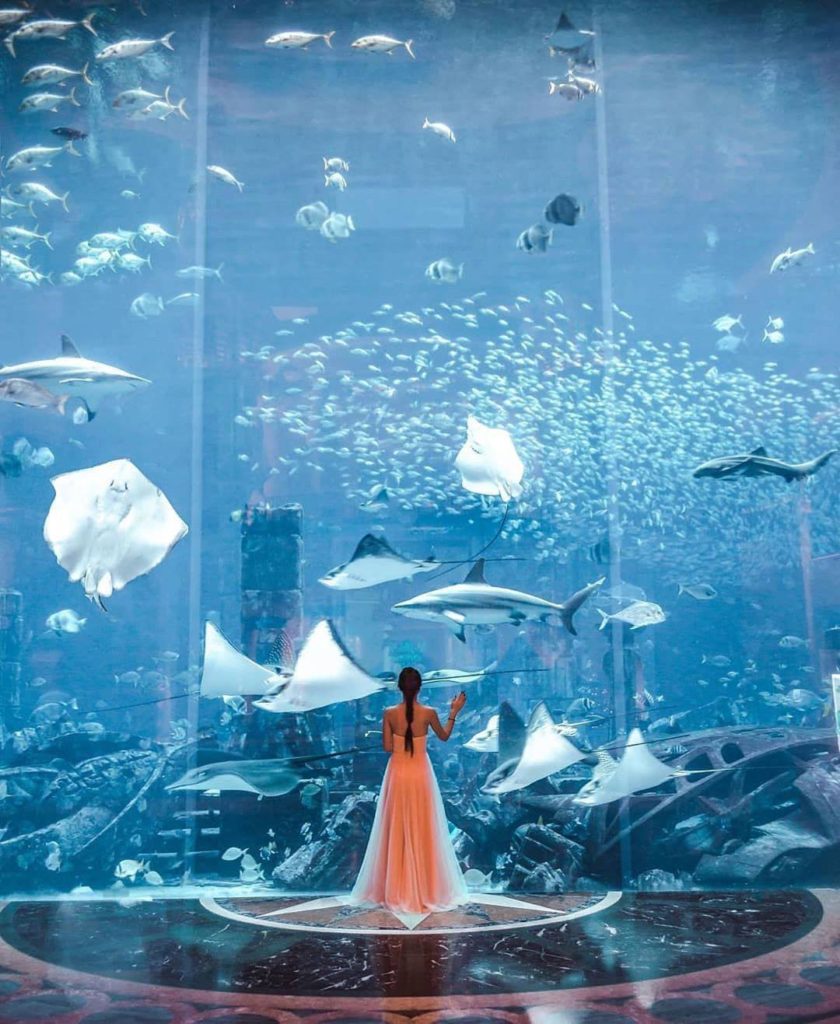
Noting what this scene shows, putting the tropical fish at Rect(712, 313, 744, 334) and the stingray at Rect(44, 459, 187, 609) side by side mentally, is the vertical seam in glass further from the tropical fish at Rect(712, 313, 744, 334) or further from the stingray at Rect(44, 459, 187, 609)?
the stingray at Rect(44, 459, 187, 609)

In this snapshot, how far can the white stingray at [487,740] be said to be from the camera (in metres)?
6.31

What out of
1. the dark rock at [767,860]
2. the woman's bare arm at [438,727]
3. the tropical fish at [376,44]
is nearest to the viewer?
the woman's bare arm at [438,727]

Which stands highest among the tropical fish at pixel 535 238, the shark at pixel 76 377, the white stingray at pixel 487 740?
the tropical fish at pixel 535 238

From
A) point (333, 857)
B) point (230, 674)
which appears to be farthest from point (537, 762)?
point (230, 674)

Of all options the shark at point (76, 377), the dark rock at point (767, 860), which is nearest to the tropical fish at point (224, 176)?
the shark at point (76, 377)

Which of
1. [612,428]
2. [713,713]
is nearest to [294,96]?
[612,428]

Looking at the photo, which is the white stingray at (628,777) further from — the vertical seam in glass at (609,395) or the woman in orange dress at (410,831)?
the woman in orange dress at (410,831)

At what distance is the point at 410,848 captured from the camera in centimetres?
523

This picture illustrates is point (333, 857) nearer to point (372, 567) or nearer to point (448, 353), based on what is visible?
point (372, 567)

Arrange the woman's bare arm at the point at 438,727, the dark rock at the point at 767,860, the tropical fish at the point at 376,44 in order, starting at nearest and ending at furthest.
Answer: the woman's bare arm at the point at 438,727
the dark rock at the point at 767,860
the tropical fish at the point at 376,44

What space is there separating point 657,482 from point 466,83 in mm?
3188

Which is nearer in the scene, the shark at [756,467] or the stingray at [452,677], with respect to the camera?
the stingray at [452,677]

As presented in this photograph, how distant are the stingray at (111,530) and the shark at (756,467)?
3595mm

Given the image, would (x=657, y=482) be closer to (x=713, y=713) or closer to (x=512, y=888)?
(x=713, y=713)
